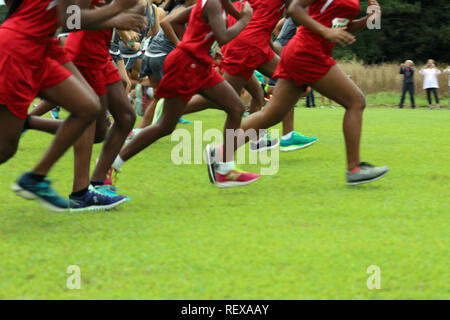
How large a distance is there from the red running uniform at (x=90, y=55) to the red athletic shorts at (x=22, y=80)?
0.69 meters

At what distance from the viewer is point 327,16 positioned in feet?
21.1

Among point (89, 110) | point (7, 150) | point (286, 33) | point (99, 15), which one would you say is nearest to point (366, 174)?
point (89, 110)

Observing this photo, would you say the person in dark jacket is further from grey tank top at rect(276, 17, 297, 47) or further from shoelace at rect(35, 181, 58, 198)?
shoelace at rect(35, 181, 58, 198)

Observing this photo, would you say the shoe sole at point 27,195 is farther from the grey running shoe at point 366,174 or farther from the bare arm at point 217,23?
the grey running shoe at point 366,174

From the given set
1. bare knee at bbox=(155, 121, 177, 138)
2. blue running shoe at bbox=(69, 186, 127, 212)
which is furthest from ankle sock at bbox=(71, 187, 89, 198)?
bare knee at bbox=(155, 121, 177, 138)

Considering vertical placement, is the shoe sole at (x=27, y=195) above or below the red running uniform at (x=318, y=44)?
below

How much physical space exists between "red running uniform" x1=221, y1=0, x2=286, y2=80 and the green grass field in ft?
3.75

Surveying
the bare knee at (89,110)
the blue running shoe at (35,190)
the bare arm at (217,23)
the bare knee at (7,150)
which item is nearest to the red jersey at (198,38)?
the bare arm at (217,23)

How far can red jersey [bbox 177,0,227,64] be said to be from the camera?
6113 mm

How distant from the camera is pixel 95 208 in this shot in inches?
214

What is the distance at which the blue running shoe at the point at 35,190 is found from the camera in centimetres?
502

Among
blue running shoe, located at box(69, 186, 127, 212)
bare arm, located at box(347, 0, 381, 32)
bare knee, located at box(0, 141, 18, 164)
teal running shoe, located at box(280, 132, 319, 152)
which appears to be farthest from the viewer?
teal running shoe, located at box(280, 132, 319, 152)

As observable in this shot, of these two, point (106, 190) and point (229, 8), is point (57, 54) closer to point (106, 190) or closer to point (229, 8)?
point (106, 190)

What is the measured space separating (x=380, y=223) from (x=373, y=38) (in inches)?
1816
